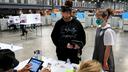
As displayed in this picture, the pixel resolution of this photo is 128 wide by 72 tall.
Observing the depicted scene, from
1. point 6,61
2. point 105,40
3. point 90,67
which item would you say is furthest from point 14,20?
point 90,67

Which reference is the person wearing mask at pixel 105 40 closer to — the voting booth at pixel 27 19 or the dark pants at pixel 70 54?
the dark pants at pixel 70 54

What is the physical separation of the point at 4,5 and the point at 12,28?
1.84 m

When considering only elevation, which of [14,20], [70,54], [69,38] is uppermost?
[69,38]

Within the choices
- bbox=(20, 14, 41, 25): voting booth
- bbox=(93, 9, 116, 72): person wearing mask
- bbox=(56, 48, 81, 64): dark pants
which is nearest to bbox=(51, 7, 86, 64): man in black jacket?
bbox=(56, 48, 81, 64): dark pants

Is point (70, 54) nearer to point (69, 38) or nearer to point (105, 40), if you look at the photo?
point (69, 38)

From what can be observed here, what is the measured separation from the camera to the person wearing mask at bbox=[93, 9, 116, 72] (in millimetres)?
3516

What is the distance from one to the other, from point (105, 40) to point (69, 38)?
586 mm

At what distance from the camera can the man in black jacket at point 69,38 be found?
3722 millimetres

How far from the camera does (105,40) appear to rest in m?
3.53

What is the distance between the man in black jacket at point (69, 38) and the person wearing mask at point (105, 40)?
291 millimetres

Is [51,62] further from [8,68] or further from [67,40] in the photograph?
[8,68]

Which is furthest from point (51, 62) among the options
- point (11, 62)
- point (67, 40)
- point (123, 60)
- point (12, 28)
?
point (12, 28)

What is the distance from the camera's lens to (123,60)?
7.80m

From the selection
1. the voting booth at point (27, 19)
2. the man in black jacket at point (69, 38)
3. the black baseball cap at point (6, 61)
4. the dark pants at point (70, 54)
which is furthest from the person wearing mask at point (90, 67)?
the voting booth at point (27, 19)
